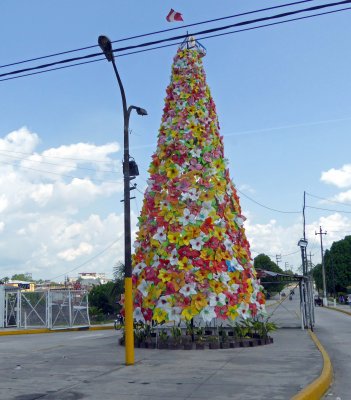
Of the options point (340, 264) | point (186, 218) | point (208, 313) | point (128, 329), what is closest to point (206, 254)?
point (186, 218)

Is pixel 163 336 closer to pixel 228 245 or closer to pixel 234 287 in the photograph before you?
pixel 234 287

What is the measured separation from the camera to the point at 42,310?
2653cm

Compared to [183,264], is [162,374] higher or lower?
lower

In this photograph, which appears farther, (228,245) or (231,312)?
(228,245)

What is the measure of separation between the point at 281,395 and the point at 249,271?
7732mm

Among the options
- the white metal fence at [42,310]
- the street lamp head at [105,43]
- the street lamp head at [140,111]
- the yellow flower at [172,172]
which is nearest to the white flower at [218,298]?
the yellow flower at [172,172]

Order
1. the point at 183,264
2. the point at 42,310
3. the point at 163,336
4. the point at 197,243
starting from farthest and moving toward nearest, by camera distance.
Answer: the point at 42,310 → the point at 163,336 → the point at 197,243 → the point at 183,264

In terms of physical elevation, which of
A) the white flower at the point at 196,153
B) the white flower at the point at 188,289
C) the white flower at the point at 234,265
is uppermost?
the white flower at the point at 196,153

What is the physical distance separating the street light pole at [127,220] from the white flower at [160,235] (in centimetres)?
297

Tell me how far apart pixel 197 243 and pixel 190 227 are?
0.53m

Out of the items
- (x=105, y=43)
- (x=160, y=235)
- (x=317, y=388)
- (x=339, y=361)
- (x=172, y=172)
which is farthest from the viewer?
(x=172, y=172)

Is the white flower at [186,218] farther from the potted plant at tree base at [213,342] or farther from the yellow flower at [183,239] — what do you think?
the potted plant at tree base at [213,342]

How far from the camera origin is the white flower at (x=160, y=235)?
1425cm

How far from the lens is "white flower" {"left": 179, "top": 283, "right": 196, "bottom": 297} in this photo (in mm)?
13359
